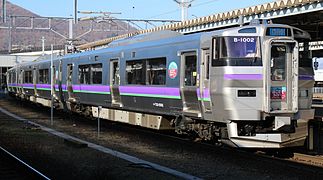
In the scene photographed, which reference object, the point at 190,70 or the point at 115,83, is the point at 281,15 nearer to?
the point at 115,83

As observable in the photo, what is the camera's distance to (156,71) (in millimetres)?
14039

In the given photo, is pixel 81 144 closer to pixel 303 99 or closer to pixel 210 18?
pixel 303 99

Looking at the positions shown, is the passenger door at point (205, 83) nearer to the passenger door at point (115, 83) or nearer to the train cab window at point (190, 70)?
the train cab window at point (190, 70)

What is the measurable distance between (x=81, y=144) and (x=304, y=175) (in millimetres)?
6371

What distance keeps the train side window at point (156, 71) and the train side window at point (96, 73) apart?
3969 mm

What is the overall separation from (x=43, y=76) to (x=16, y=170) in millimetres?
17445

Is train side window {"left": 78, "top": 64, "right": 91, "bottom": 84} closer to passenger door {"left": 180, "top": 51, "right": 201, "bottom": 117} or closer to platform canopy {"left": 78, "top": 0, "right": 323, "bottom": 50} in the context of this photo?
passenger door {"left": 180, "top": 51, "right": 201, "bottom": 117}

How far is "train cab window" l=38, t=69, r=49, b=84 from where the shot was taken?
26016mm

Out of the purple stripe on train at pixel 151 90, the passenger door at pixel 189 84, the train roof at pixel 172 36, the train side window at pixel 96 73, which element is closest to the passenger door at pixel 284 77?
the train roof at pixel 172 36

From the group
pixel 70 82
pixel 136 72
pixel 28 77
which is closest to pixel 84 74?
pixel 70 82

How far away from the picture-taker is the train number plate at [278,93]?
11076mm

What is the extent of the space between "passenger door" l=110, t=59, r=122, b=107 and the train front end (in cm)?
611

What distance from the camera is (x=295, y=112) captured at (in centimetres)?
1119

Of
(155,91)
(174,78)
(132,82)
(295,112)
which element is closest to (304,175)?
(295,112)
